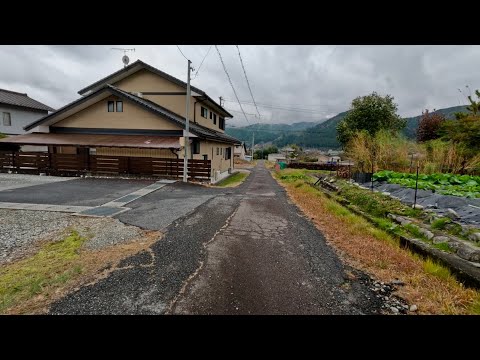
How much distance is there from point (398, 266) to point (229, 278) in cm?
295

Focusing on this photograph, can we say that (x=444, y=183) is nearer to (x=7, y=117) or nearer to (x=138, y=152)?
(x=138, y=152)

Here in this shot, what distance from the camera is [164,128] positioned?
15961 millimetres

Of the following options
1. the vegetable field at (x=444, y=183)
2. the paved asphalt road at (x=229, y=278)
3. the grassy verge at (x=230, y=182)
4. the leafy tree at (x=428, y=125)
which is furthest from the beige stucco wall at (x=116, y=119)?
the leafy tree at (x=428, y=125)

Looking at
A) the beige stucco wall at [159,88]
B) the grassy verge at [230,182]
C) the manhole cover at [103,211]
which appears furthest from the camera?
the beige stucco wall at [159,88]

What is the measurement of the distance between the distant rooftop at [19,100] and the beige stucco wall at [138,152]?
18795 mm

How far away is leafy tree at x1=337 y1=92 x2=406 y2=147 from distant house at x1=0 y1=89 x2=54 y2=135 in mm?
37896

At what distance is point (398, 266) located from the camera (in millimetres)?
4016

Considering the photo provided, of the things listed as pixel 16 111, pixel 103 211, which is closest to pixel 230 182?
pixel 103 211

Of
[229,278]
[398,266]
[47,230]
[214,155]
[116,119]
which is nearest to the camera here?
[229,278]

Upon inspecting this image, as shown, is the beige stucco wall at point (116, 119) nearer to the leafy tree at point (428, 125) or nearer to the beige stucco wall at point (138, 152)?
the beige stucco wall at point (138, 152)

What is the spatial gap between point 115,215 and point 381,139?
13.9 metres

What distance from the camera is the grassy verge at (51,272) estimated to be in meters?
2.96

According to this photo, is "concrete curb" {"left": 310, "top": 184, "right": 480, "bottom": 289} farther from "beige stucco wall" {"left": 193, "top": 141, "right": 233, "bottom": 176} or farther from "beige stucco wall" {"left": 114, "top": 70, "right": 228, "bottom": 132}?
"beige stucco wall" {"left": 114, "top": 70, "right": 228, "bottom": 132}
